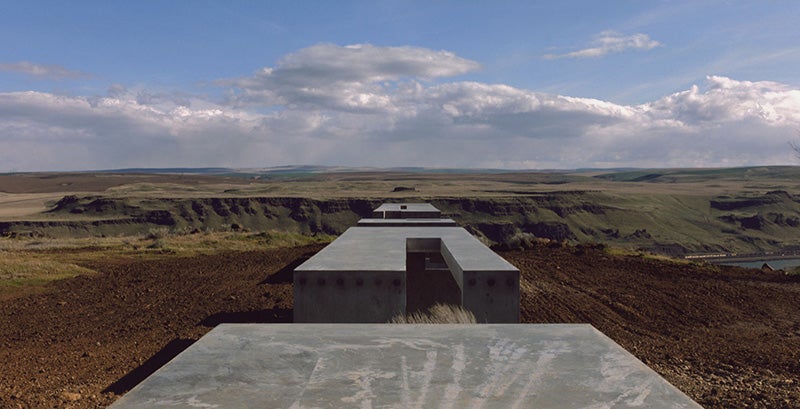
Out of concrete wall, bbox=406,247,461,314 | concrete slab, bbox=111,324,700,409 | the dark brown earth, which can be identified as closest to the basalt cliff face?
the dark brown earth

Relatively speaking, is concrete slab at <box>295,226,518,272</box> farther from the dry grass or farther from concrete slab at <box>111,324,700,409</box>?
concrete slab at <box>111,324,700,409</box>

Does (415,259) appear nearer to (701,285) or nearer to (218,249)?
(701,285)

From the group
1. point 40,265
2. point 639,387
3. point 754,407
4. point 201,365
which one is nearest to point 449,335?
point 639,387

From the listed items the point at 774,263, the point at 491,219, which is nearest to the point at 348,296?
the point at 774,263

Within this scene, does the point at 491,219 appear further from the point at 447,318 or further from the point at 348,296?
the point at 348,296

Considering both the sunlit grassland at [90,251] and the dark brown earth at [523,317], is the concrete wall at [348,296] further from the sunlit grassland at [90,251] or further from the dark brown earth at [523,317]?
the sunlit grassland at [90,251]

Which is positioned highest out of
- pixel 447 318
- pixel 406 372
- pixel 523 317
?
pixel 406 372
